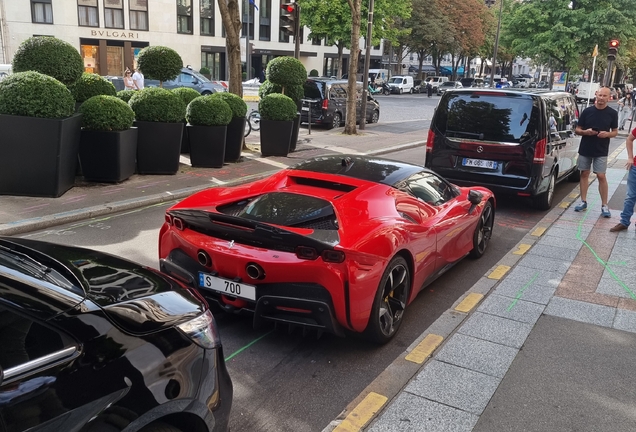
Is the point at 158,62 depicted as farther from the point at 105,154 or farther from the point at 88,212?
the point at 88,212

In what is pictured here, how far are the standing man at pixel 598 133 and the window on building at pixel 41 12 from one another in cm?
3832

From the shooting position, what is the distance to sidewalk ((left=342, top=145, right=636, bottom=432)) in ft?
11.3

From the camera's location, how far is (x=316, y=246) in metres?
3.79

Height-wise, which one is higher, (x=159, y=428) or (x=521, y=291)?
(x=159, y=428)

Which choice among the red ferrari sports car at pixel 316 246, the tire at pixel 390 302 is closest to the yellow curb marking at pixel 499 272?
the red ferrari sports car at pixel 316 246

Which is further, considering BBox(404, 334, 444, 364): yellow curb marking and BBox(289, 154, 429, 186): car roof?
BBox(289, 154, 429, 186): car roof

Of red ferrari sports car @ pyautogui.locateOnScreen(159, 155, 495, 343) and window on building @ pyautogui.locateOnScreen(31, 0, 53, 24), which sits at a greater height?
window on building @ pyautogui.locateOnScreen(31, 0, 53, 24)

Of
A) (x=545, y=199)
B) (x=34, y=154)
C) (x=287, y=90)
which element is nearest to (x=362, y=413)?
(x=34, y=154)

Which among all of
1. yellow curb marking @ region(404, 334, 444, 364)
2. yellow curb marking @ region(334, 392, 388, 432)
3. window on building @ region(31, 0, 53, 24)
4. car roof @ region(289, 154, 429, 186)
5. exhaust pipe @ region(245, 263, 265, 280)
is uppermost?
window on building @ region(31, 0, 53, 24)

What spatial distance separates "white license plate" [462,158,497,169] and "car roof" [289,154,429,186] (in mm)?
3488

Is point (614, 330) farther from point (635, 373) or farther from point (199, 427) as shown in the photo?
point (199, 427)

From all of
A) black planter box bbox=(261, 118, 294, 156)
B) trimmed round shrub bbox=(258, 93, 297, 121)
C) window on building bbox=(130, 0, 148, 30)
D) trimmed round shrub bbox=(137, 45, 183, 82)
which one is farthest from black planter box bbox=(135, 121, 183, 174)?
window on building bbox=(130, 0, 148, 30)

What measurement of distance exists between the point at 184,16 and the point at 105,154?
38.4 metres

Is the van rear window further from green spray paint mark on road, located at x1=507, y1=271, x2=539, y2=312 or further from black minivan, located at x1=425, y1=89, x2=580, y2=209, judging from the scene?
green spray paint mark on road, located at x1=507, y1=271, x2=539, y2=312
